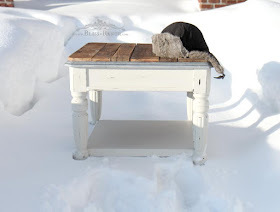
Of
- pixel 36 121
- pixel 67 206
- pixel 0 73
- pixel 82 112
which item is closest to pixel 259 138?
pixel 82 112

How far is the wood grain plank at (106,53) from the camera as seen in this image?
1844 millimetres

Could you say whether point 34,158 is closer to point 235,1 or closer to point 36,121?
point 36,121

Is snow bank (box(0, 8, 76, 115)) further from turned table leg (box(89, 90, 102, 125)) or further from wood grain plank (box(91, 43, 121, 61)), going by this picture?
wood grain plank (box(91, 43, 121, 61))

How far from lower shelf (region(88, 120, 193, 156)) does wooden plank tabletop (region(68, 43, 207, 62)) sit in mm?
478

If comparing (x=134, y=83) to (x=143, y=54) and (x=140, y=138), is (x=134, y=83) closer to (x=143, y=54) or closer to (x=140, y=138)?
(x=143, y=54)

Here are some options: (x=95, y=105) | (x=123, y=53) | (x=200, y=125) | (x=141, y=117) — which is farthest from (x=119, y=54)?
(x=141, y=117)

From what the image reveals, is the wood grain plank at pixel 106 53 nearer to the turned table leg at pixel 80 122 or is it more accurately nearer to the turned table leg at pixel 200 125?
the turned table leg at pixel 80 122

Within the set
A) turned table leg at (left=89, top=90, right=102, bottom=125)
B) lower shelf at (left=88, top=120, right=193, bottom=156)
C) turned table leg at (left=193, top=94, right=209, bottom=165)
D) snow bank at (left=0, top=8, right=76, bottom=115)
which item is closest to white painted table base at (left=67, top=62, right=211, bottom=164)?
turned table leg at (left=193, top=94, right=209, bottom=165)

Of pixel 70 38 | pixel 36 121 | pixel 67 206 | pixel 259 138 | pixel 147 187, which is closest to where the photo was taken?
pixel 67 206

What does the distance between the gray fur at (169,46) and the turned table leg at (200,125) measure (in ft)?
0.70

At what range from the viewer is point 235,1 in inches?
176

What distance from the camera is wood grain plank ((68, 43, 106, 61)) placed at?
6.04 feet

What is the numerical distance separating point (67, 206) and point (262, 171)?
933 mm

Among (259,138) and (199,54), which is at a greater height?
(199,54)
